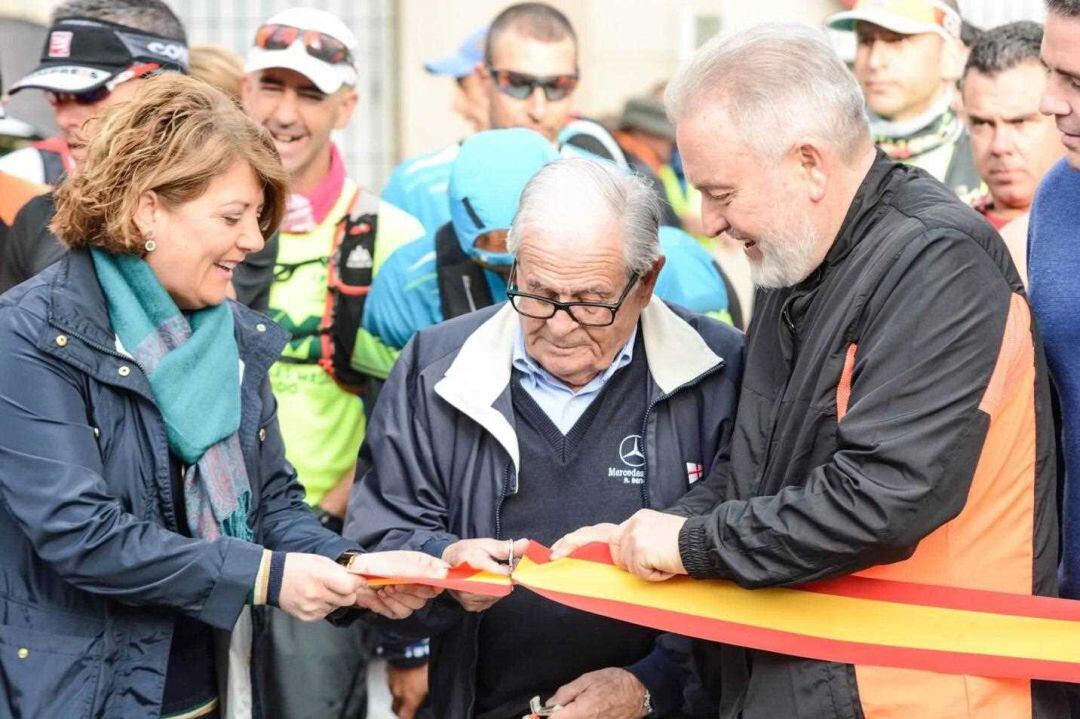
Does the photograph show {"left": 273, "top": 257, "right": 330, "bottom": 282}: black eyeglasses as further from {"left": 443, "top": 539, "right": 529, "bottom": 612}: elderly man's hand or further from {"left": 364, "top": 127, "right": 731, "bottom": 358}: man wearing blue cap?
{"left": 443, "top": 539, "right": 529, "bottom": 612}: elderly man's hand

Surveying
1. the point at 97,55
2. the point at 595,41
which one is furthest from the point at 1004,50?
the point at 595,41

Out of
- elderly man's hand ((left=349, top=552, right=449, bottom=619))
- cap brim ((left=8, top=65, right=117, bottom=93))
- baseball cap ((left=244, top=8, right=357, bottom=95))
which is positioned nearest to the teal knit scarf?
elderly man's hand ((left=349, top=552, right=449, bottom=619))

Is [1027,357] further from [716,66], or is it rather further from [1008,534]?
[716,66]

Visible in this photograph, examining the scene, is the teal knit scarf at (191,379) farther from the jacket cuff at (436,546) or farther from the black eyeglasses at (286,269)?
the black eyeglasses at (286,269)

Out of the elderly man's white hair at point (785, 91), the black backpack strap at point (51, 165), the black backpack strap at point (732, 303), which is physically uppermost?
the elderly man's white hair at point (785, 91)

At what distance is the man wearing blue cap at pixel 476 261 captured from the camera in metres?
5.02

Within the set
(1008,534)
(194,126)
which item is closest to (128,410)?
(194,126)

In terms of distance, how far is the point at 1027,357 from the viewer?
3.46 metres

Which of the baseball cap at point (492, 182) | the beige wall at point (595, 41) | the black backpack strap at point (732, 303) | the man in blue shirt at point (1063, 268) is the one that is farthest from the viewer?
the beige wall at point (595, 41)

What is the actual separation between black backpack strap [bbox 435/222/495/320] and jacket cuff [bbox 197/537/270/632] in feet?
4.71

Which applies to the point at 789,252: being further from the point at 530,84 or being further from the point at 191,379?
the point at 530,84

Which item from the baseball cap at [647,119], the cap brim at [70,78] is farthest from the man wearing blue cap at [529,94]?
the baseball cap at [647,119]

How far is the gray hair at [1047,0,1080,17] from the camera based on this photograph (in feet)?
11.2

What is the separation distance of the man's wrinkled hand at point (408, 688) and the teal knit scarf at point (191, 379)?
4.36 feet
